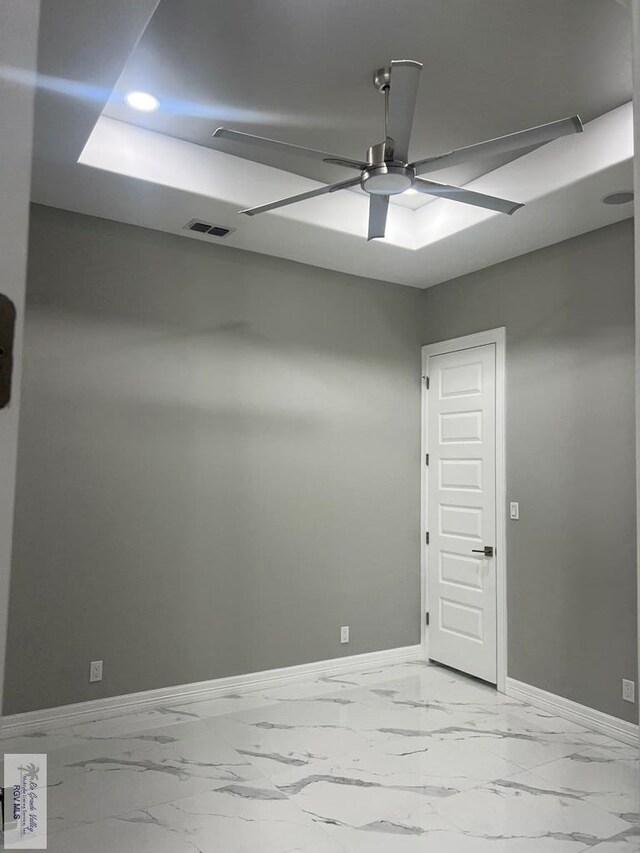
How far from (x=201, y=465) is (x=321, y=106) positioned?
2154 mm

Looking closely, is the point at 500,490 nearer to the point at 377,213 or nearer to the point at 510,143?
the point at 377,213

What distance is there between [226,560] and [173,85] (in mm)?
2667

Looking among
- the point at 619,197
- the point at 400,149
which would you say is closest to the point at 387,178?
the point at 400,149

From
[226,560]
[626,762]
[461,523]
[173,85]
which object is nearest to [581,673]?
[626,762]

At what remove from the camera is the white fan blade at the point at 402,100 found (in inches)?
73.8

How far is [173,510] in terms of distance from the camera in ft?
12.4

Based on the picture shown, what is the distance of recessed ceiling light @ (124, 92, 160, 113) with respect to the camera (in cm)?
288

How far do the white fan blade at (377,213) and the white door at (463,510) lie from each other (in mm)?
1653

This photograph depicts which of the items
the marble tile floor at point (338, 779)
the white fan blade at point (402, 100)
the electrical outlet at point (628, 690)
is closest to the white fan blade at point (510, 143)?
the white fan blade at point (402, 100)

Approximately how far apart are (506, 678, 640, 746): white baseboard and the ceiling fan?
9.18ft

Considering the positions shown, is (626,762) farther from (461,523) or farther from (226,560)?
(226,560)

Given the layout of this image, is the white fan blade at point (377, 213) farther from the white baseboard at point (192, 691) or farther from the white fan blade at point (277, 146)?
the white baseboard at point (192, 691)
